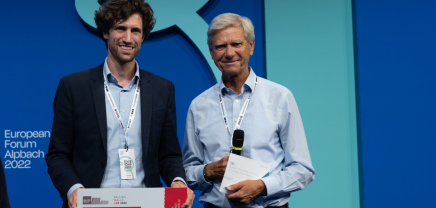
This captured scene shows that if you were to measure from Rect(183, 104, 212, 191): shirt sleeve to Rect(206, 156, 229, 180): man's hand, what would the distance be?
0.23ft

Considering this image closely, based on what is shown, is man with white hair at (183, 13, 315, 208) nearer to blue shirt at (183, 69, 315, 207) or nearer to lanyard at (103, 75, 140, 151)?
blue shirt at (183, 69, 315, 207)

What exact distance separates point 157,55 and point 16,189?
61.8 inches

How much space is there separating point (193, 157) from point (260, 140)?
0.42 metres

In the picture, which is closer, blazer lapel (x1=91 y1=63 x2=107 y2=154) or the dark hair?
blazer lapel (x1=91 y1=63 x2=107 y2=154)

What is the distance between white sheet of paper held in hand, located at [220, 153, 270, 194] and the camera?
1.86m

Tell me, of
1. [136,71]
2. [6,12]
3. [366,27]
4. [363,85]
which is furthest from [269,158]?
[6,12]

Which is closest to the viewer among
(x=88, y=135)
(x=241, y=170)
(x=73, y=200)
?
(x=73, y=200)

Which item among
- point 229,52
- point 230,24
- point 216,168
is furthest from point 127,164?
point 230,24

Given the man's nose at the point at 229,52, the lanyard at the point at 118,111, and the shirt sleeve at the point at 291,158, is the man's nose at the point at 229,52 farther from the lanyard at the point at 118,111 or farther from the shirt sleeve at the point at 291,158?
the lanyard at the point at 118,111

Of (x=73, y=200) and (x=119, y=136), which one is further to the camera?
(x=119, y=136)

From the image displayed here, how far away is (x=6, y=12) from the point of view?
3.09 metres

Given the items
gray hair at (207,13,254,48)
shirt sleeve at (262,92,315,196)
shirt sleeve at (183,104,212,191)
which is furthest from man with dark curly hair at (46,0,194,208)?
shirt sleeve at (262,92,315,196)

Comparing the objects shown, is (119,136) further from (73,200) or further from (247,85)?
(247,85)

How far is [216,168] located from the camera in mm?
1936
